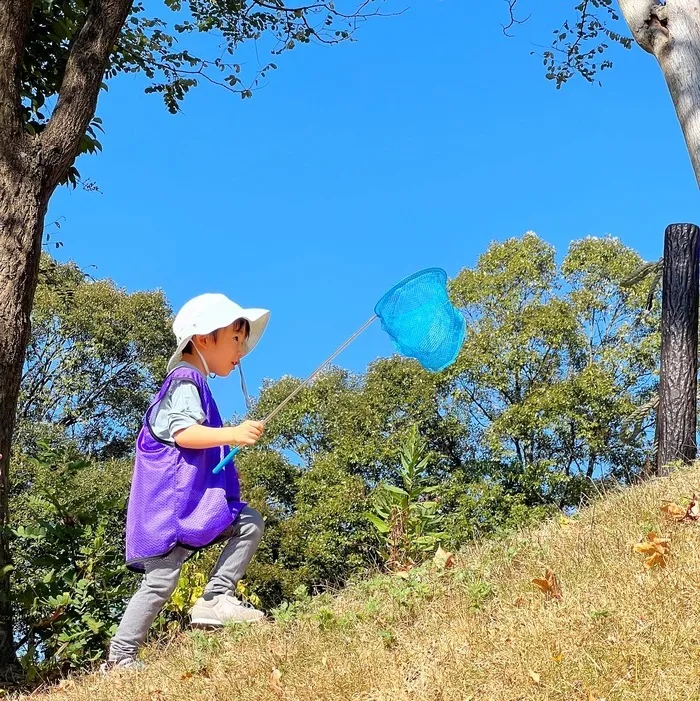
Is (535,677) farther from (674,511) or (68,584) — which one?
(68,584)

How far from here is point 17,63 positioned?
5707 mm

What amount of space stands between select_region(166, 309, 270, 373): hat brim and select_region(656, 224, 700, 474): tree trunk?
6.69 meters

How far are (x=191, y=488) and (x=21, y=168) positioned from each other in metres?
2.69

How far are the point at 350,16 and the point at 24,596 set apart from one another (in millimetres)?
6908

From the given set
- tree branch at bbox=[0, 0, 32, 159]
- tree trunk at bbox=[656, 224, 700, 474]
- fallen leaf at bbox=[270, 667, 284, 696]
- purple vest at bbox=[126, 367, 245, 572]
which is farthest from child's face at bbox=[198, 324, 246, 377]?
tree trunk at bbox=[656, 224, 700, 474]

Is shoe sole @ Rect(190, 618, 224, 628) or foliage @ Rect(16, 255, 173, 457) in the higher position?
foliage @ Rect(16, 255, 173, 457)

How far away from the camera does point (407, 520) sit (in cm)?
617

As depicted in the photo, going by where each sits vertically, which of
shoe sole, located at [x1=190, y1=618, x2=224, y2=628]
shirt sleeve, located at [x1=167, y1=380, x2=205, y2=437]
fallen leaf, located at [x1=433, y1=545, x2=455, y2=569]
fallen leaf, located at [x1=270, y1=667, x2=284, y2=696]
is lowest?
fallen leaf, located at [x1=270, y1=667, x2=284, y2=696]

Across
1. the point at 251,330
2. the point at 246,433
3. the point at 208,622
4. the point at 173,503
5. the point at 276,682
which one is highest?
the point at 251,330

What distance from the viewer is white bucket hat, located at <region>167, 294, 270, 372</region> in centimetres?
435

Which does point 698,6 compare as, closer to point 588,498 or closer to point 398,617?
point 588,498

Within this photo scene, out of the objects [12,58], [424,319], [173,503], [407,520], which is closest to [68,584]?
[173,503]

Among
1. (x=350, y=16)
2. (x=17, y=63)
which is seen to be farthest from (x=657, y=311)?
(x=17, y=63)

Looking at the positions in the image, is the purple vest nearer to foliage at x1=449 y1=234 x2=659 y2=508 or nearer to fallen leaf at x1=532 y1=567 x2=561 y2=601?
fallen leaf at x1=532 y1=567 x2=561 y2=601
